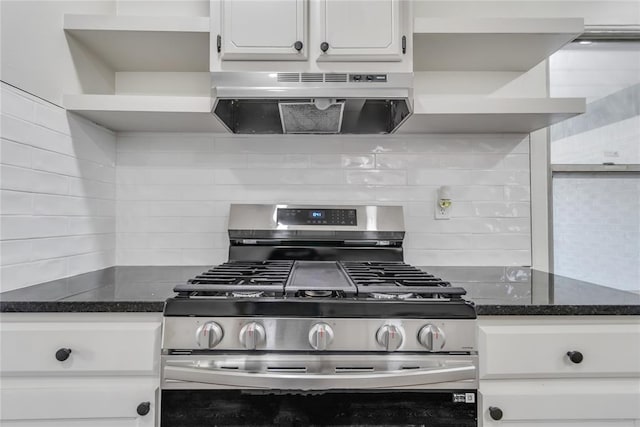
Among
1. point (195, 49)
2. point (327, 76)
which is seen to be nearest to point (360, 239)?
point (327, 76)

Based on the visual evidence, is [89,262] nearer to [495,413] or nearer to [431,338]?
[431,338]

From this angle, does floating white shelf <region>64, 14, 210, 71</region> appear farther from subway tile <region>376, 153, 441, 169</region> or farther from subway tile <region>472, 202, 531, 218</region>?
subway tile <region>472, 202, 531, 218</region>

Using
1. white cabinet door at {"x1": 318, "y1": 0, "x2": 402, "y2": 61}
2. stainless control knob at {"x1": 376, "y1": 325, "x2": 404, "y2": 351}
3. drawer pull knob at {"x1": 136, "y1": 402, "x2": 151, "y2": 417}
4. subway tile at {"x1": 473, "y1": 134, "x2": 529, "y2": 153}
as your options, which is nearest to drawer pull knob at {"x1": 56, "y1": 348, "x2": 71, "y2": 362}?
drawer pull knob at {"x1": 136, "y1": 402, "x2": 151, "y2": 417}

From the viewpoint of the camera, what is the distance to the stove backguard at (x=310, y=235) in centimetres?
163

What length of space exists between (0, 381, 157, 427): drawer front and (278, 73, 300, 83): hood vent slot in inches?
41.7

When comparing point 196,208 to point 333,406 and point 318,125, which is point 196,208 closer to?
point 318,125

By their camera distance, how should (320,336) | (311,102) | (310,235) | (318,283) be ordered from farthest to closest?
1. (310,235)
2. (311,102)
3. (318,283)
4. (320,336)

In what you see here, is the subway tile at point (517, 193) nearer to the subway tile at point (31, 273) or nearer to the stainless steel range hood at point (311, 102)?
the stainless steel range hood at point (311, 102)

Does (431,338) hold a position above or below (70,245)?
below

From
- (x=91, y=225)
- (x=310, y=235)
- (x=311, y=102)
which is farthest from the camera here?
(x=310, y=235)

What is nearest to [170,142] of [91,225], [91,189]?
[91,189]

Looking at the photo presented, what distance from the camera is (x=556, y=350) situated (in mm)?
999

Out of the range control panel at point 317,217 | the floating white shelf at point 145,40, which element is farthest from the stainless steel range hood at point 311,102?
the range control panel at point 317,217

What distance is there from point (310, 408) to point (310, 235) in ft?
2.59
